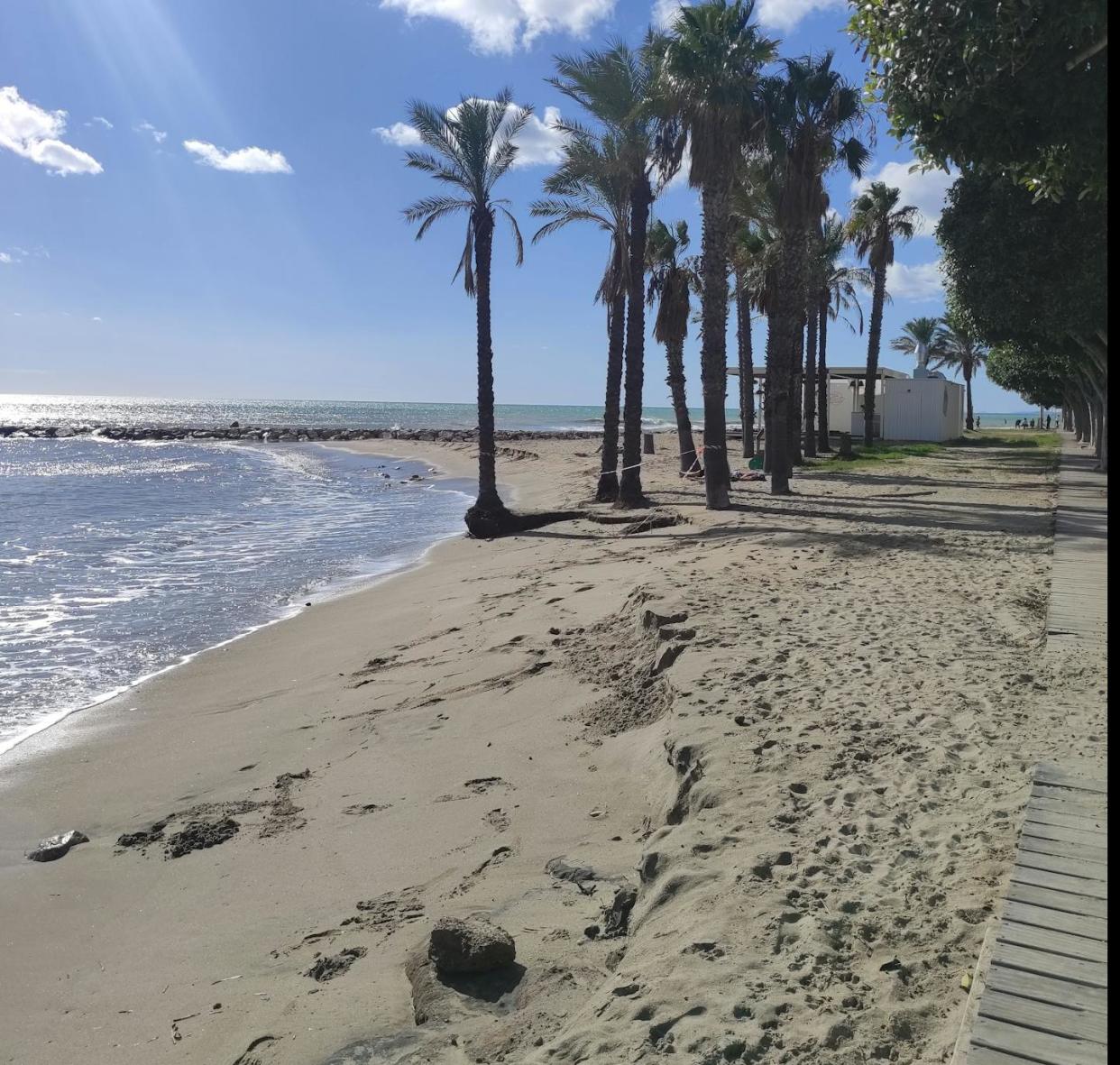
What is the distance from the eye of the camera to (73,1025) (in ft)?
12.4

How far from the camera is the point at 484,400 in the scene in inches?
789

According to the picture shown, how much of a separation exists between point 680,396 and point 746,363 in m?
6.82

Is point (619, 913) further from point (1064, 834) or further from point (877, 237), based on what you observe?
point (877, 237)

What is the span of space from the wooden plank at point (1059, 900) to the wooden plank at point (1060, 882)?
0.8 inches

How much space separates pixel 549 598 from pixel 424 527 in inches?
428

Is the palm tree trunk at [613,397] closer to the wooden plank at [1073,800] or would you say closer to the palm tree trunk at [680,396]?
the palm tree trunk at [680,396]

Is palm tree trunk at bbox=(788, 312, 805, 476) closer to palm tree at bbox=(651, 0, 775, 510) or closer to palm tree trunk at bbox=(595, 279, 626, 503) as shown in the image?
palm tree trunk at bbox=(595, 279, 626, 503)

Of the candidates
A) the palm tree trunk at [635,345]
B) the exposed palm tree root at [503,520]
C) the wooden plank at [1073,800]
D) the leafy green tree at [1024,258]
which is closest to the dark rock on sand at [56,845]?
the wooden plank at [1073,800]

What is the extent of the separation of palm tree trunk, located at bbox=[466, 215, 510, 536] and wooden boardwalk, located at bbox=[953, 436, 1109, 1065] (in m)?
14.3

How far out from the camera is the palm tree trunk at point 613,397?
21609 millimetres

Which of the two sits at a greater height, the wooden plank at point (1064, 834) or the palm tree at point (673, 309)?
the palm tree at point (673, 309)

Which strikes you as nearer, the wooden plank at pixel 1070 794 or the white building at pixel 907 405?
the wooden plank at pixel 1070 794

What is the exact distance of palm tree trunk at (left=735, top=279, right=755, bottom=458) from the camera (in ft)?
97.1

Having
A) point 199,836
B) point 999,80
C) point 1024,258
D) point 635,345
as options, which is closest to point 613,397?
point 635,345
